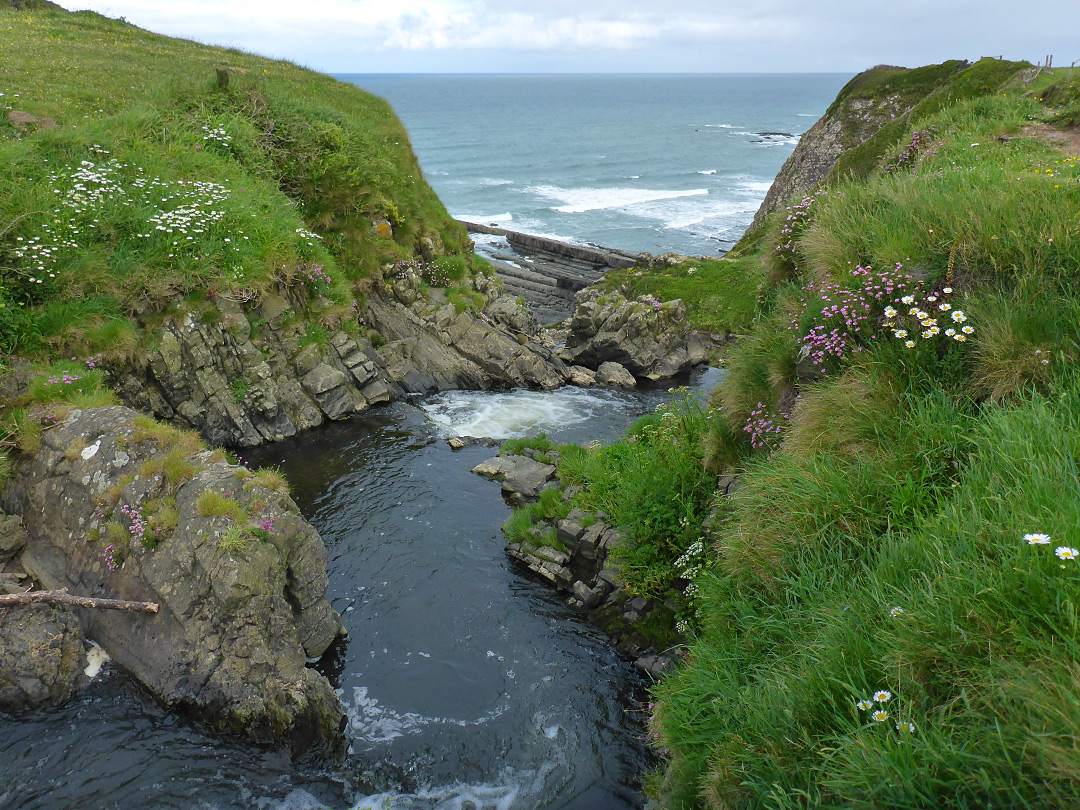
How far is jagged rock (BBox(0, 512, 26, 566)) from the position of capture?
1048 cm

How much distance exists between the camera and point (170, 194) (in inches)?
730

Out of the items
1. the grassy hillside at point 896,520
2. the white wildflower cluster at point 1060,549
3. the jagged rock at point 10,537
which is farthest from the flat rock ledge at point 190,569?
the white wildflower cluster at point 1060,549

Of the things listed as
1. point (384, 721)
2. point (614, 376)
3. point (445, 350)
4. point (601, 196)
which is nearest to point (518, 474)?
point (384, 721)

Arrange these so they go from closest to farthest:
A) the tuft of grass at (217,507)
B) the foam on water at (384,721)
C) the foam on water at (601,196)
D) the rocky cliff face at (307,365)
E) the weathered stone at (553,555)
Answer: the foam on water at (384,721)
the tuft of grass at (217,507)
the weathered stone at (553,555)
the rocky cliff face at (307,365)
the foam on water at (601,196)

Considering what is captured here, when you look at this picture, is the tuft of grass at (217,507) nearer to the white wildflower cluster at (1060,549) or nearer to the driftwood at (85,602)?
the driftwood at (85,602)

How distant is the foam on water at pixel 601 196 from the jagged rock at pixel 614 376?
45.9 metres

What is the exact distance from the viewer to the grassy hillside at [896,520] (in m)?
3.60

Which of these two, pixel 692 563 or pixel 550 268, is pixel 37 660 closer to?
pixel 692 563

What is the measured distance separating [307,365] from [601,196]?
214ft

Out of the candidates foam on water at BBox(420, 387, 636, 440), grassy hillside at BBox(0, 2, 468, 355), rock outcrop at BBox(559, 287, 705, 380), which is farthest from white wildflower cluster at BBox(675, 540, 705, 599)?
rock outcrop at BBox(559, 287, 705, 380)

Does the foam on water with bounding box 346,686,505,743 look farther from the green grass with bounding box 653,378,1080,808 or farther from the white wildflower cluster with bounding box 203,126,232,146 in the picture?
the white wildflower cluster with bounding box 203,126,232,146

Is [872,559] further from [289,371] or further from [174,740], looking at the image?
[289,371]

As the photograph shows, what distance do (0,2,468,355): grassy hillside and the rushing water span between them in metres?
6.62

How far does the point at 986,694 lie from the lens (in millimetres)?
3580
